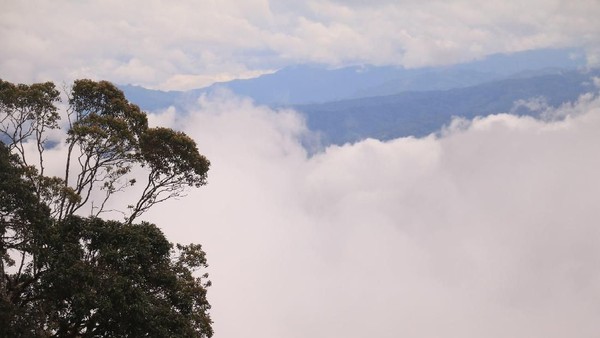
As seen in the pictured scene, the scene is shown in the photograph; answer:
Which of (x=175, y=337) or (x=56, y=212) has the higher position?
(x=56, y=212)

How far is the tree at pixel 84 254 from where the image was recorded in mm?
17359

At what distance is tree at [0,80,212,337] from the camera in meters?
17.4

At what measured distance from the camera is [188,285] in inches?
864

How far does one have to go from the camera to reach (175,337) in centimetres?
1825

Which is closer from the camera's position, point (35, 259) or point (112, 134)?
point (35, 259)

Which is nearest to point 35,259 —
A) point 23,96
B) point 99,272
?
point 99,272

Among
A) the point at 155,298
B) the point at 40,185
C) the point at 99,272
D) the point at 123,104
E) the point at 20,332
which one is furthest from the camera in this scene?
the point at 123,104

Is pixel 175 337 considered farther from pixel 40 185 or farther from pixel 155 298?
pixel 40 185

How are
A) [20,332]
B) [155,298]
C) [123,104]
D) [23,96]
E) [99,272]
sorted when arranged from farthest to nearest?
[123,104], [23,96], [155,298], [99,272], [20,332]

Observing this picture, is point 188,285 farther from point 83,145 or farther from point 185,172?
point 83,145

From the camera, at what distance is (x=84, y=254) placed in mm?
18625

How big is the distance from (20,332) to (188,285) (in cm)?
683

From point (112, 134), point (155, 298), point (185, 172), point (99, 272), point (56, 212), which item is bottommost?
point (155, 298)

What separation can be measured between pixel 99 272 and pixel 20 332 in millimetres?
2928
